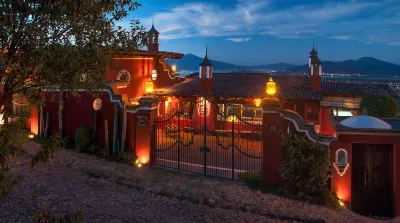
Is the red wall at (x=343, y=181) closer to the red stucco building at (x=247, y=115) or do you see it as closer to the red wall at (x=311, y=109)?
the red stucco building at (x=247, y=115)

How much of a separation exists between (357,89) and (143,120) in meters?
15.5

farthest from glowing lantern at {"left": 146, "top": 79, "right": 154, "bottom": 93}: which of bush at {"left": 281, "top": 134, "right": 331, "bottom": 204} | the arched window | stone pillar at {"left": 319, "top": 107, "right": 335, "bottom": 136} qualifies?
bush at {"left": 281, "top": 134, "right": 331, "bottom": 204}

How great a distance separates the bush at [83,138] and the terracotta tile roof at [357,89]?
1479 cm

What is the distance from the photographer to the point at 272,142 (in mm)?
11141

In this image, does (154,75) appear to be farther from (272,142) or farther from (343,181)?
(343,181)

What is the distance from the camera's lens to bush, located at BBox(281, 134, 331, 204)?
10.2 meters

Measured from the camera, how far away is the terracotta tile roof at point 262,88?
22.0 meters

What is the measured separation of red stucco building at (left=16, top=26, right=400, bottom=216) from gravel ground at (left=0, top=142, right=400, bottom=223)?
149 cm

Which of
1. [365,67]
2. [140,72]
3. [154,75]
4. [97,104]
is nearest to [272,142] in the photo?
[97,104]

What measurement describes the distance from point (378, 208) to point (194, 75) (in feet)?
69.3

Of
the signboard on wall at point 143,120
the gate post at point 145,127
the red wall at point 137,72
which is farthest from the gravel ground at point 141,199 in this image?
the red wall at point 137,72

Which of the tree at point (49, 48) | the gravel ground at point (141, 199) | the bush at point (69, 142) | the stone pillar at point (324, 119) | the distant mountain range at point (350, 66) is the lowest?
the gravel ground at point (141, 199)

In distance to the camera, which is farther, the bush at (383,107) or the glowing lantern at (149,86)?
the glowing lantern at (149,86)

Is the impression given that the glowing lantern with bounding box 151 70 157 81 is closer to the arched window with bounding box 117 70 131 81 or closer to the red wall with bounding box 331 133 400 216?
the arched window with bounding box 117 70 131 81
